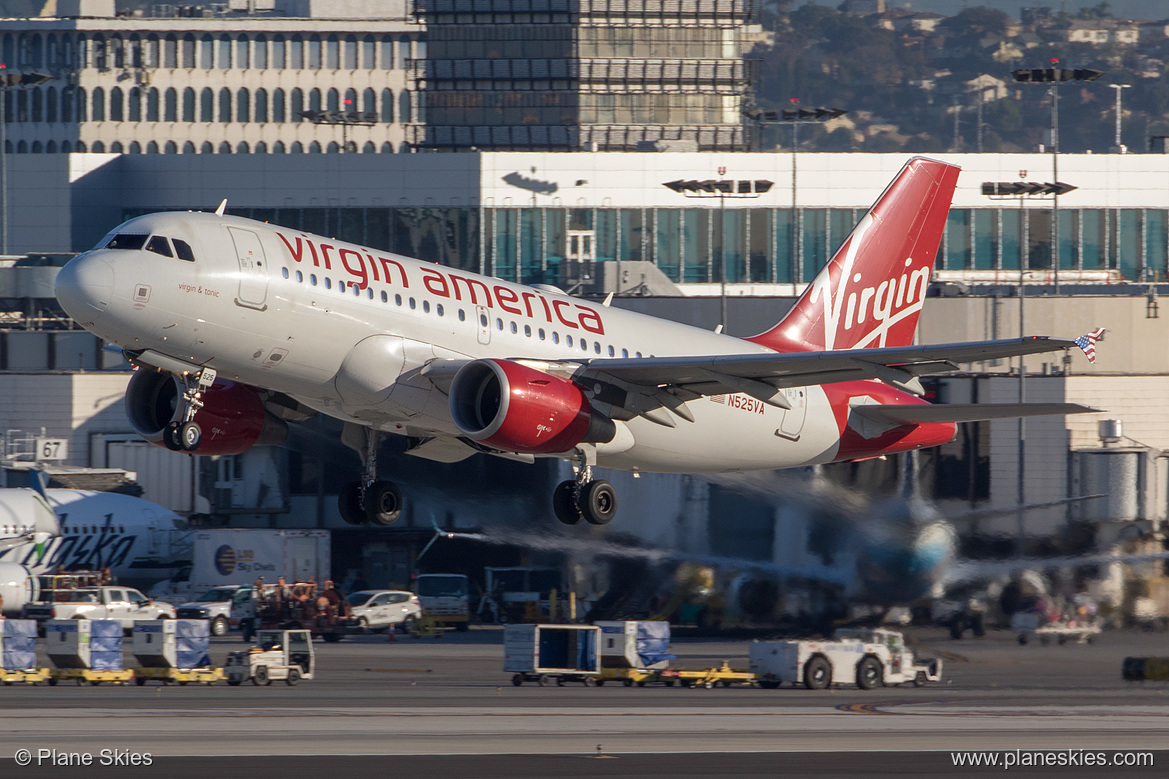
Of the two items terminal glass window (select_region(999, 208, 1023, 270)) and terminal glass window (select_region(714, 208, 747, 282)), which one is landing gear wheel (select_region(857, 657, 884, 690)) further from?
terminal glass window (select_region(999, 208, 1023, 270))

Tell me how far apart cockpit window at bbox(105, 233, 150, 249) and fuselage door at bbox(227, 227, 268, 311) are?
1981 mm

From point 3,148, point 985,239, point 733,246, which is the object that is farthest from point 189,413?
point 985,239

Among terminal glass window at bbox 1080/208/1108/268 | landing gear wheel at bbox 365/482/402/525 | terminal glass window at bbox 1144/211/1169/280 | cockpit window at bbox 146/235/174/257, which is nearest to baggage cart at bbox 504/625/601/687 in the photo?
landing gear wheel at bbox 365/482/402/525

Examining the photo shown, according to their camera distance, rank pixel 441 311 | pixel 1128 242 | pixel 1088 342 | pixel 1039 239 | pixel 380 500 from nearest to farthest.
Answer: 1. pixel 1088 342
2. pixel 441 311
3. pixel 380 500
4. pixel 1039 239
5. pixel 1128 242

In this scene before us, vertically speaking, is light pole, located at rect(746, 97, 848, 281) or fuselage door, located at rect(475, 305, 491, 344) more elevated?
light pole, located at rect(746, 97, 848, 281)

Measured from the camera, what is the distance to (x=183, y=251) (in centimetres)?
3547

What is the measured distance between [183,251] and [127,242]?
1.23 meters

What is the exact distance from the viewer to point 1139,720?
4369 cm

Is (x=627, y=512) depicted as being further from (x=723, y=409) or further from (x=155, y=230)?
(x=155, y=230)

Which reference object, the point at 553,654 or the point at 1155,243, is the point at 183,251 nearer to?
the point at 553,654

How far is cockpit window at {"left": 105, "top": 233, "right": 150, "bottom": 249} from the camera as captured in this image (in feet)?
116

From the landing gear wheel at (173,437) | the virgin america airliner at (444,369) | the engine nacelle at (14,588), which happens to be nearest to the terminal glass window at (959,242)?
the engine nacelle at (14,588)

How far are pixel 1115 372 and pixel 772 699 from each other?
3748cm

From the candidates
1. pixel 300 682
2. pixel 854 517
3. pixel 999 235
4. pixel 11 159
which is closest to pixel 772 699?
pixel 854 517
